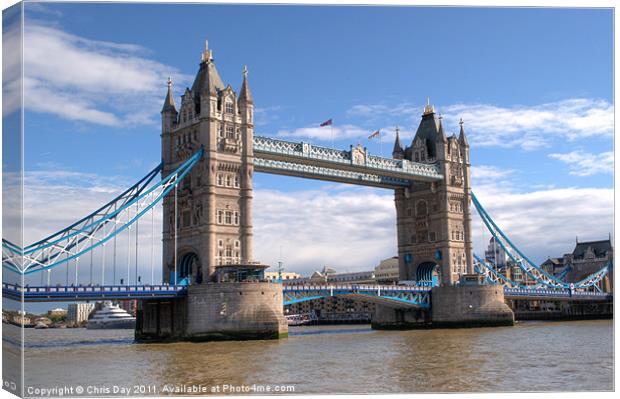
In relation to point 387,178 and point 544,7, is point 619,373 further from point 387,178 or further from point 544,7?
point 387,178

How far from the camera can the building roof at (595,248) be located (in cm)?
12288

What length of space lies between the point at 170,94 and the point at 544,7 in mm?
49822

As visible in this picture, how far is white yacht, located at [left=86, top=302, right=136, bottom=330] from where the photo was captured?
131 m

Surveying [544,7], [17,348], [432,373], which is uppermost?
[544,7]

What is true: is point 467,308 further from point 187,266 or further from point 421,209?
point 187,266

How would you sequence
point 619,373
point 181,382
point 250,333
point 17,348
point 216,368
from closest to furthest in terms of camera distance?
point 17,348
point 619,373
point 181,382
point 216,368
point 250,333

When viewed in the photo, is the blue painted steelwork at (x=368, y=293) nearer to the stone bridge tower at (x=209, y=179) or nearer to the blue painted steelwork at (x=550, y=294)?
the stone bridge tower at (x=209, y=179)

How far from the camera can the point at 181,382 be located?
→ 2967 cm

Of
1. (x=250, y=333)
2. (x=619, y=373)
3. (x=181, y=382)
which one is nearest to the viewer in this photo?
(x=619, y=373)

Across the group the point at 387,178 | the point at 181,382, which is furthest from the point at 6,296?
the point at 387,178

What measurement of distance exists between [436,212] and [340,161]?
18.0 m

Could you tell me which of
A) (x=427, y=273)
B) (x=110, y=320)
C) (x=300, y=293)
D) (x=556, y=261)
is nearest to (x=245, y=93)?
(x=300, y=293)

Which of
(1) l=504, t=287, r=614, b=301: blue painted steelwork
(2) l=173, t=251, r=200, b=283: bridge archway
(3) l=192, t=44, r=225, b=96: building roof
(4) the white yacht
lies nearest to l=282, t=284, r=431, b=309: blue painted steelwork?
(2) l=173, t=251, r=200, b=283: bridge archway

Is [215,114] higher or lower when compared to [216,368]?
higher
